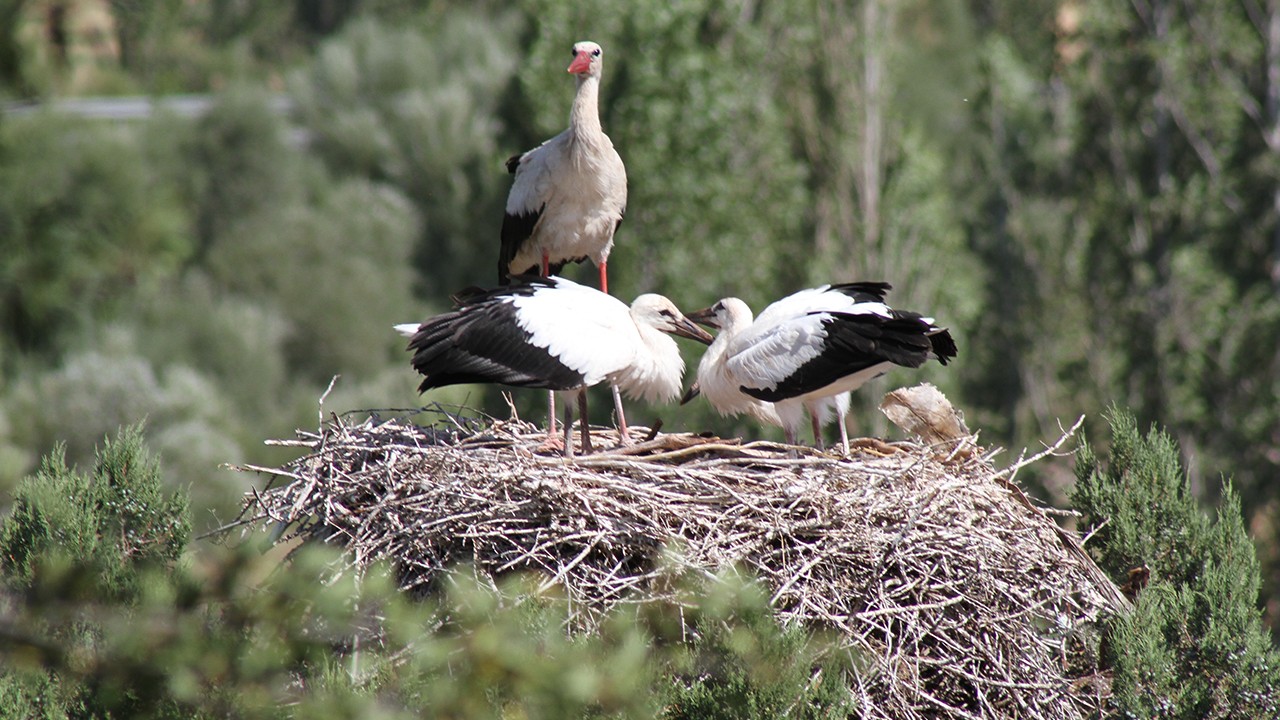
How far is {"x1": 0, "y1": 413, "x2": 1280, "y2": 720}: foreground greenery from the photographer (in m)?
2.77

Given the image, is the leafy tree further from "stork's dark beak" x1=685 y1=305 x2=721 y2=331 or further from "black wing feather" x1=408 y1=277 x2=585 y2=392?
"black wing feather" x1=408 y1=277 x2=585 y2=392

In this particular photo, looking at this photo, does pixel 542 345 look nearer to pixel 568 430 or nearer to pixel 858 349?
pixel 568 430

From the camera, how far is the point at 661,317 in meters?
6.80

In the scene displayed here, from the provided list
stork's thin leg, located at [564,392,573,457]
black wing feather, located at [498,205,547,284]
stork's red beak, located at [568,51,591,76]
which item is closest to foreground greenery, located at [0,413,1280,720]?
stork's thin leg, located at [564,392,573,457]

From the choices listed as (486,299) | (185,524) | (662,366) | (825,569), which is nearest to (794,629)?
(825,569)

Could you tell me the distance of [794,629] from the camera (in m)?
5.09

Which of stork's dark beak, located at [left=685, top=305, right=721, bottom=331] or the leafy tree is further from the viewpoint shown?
the leafy tree

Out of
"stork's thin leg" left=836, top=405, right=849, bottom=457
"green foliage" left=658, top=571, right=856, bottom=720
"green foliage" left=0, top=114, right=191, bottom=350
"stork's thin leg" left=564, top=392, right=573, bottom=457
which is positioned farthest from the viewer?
→ "green foliage" left=0, top=114, right=191, bottom=350

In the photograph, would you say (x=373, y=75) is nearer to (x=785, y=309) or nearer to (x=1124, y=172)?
(x=1124, y=172)

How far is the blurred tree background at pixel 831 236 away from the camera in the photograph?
18531 millimetres

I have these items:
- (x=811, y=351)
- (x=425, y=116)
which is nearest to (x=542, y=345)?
(x=811, y=351)

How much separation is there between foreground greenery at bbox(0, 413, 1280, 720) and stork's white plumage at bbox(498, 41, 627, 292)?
7.91ft

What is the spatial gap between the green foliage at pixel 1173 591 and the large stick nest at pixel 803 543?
0.22 metres

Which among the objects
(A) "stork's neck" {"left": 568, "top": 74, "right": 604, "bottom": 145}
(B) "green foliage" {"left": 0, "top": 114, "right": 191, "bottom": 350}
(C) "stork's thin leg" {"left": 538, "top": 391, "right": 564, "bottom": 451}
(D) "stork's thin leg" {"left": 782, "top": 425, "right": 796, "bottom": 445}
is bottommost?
(B) "green foliage" {"left": 0, "top": 114, "right": 191, "bottom": 350}
